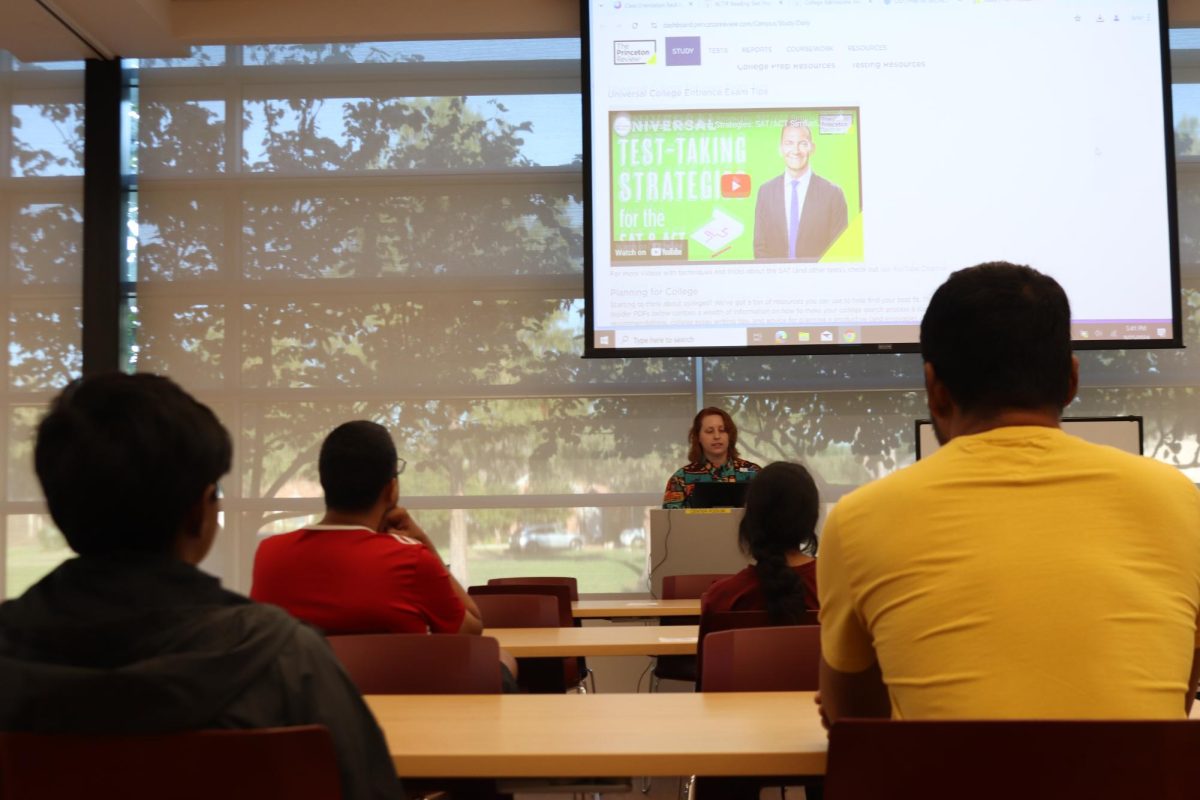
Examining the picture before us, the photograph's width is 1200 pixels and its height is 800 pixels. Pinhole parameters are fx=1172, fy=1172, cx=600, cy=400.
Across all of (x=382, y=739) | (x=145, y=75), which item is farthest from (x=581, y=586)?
(x=382, y=739)

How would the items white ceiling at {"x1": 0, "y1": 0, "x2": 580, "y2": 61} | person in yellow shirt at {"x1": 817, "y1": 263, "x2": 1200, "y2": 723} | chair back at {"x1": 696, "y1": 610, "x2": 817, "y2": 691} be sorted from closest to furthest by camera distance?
person in yellow shirt at {"x1": 817, "y1": 263, "x2": 1200, "y2": 723} < chair back at {"x1": 696, "y1": 610, "x2": 817, "y2": 691} < white ceiling at {"x1": 0, "y1": 0, "x2": 580, "y2": 61}

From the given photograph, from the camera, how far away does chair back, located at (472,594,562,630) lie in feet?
12.3

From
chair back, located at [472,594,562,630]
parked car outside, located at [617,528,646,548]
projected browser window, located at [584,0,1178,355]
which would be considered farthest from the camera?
parked car outside, located at [617,528,646,548]

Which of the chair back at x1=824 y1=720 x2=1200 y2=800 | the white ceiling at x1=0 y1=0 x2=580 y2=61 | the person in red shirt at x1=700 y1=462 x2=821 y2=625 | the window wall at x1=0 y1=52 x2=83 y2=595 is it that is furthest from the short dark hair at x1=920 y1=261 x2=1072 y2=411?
the window wall at x1=0 y1=52 x2=83 y2=595

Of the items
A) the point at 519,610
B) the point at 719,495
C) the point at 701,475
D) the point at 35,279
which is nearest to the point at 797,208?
the point at 701,475

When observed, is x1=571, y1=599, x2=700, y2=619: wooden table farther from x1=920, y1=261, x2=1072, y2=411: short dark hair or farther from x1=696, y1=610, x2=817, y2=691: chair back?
x1=920, y1=261, x2=1072, y2=411: short dark hair

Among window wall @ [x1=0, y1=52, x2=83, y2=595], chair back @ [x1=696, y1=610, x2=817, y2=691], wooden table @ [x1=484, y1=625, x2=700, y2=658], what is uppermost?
window wall @ [x1=0, y1=52, x2=83, y2=595]

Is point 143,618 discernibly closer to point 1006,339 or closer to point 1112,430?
point 1006,339

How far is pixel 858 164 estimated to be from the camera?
6.30 metres

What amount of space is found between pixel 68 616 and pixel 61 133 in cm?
683

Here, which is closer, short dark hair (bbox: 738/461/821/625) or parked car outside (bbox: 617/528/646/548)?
short dark hair (bbox: 738/461/821/625)

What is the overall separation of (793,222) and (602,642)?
3.71m

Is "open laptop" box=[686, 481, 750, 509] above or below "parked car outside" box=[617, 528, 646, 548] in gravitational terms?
above

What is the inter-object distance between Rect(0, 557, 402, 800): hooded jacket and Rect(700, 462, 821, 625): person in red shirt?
193cm
